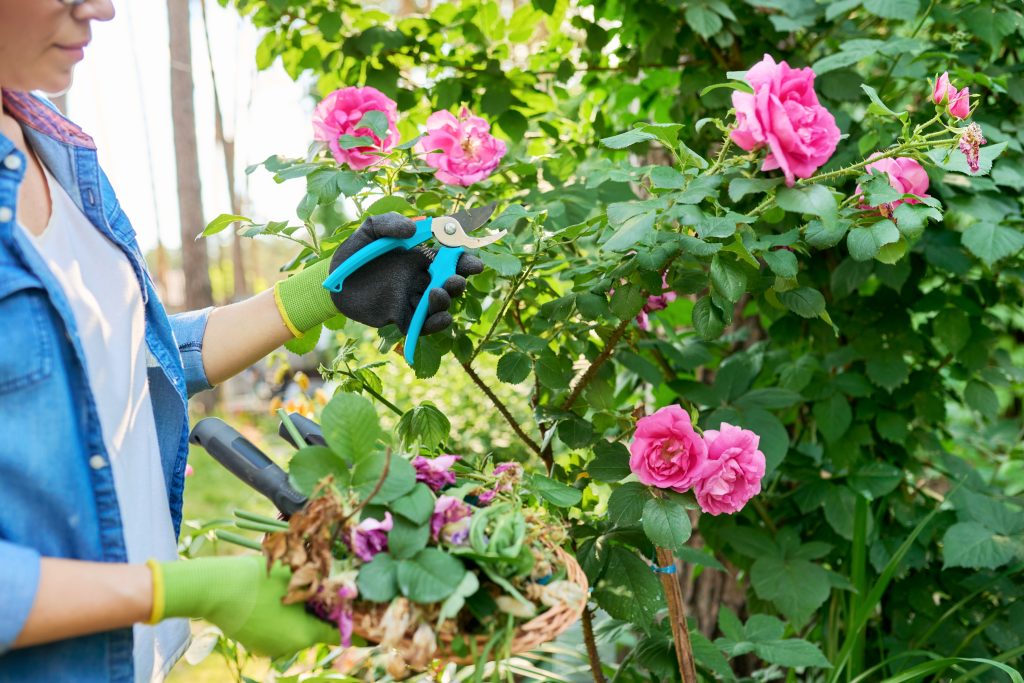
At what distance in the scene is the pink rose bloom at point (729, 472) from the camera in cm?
129

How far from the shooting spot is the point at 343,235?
1396mm

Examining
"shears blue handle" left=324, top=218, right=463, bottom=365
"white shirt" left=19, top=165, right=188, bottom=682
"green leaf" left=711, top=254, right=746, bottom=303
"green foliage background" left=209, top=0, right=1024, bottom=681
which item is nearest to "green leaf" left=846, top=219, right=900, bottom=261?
"green foliage background" left=209, top=0, right=1024, bottom=681

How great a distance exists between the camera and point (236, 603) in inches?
34.3

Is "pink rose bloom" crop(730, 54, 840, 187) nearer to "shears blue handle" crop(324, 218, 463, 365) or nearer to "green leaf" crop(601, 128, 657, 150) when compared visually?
"green leaf" crop(601, 128, 657, 150)

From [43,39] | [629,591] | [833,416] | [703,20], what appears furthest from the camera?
[833,416]

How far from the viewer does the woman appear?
860 millimetres

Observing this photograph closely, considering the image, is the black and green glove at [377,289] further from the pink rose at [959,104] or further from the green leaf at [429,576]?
the pink rose at [959,104]

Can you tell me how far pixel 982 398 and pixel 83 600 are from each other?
185 cm

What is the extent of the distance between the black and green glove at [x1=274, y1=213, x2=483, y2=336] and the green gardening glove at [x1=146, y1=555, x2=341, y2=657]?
0.43 m

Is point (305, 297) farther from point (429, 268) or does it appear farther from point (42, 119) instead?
point (42, 119)

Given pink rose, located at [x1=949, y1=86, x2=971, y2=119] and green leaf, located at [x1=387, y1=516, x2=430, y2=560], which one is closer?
green leaf, located at [x1=387, y1=516, x2=430, y2=560]

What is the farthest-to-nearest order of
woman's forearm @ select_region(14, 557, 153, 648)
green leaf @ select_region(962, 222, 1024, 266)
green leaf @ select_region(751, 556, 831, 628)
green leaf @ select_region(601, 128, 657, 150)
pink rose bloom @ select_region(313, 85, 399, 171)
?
green leaf @ select_region(751, 556, 831, 628)
green leaf @ select_region(962, 222, 1024, 266)
pink rose bloom @ select_region(313, 85, 399, 171)
green leaf @ select_region(601, 128, 657, 150)
woman's forearm @ select_region(14, 557, 153, 648)

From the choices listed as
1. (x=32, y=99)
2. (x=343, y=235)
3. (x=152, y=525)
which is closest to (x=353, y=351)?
(x=343, y=235)

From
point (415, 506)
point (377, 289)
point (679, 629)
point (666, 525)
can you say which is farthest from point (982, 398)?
point (415, 506)
